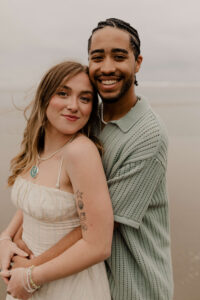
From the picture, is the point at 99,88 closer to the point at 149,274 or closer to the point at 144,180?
the point at 144,180

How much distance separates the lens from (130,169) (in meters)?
1.55

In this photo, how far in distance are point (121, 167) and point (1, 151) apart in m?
5.23

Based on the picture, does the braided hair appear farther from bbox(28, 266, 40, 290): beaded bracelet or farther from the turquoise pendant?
bbox(28, 266, 40, 290): beaded bracelet

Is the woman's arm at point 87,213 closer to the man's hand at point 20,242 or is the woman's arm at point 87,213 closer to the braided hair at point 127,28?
the man's hand at point 20,242

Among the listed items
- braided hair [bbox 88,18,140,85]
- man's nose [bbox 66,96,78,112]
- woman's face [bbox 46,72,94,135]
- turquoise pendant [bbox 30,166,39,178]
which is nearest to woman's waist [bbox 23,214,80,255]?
turquoise pendant [bbox 30,166,39,178]

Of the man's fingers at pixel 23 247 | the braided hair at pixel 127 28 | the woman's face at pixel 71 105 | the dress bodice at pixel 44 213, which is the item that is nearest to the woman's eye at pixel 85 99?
the woman's face at pixel 71 105

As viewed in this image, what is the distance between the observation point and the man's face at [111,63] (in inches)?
69.2

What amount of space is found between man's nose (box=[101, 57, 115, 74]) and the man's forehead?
75 mm

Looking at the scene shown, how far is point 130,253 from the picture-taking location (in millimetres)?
1689

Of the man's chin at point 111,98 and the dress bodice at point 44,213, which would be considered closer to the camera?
the dress bodice at point 44,213

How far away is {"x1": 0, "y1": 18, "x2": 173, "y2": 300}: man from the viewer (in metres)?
1.55

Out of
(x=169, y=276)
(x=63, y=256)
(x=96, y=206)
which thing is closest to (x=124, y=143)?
(x=96, y=206)

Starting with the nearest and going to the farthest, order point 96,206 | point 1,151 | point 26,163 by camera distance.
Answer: point 96,206 < point 26,163 < point 1,151

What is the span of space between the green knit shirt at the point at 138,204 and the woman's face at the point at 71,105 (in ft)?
0.64
